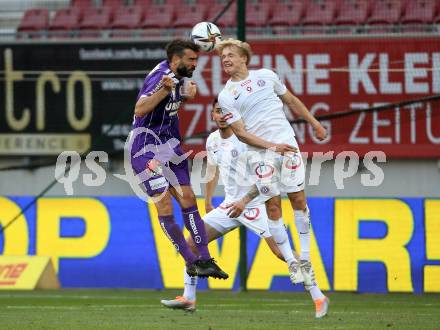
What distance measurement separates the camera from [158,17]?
1867 cm

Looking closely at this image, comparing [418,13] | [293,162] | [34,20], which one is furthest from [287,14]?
[293,162]

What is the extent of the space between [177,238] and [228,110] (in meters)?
1.30

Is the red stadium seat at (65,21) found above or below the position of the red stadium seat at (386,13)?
below

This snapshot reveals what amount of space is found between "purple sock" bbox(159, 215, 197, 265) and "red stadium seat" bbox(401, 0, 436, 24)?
762cm

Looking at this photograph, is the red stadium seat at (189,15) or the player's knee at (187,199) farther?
the red stadium seat at (189,15)

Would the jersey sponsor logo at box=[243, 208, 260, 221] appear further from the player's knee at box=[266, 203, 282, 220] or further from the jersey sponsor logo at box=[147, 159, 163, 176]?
the jersey sponsor logo at box=[147, 159, 163, 176]

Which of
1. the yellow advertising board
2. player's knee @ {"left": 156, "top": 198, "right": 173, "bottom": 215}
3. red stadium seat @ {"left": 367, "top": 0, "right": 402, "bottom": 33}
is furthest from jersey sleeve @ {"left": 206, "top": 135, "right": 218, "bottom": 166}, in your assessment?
red stadium seat @ {"left": 367, "top": 0, "right": 402, "bottom": 33}

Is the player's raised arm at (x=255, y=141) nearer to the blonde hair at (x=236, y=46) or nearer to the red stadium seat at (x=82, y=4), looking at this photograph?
the blonde hair at (x=236, y=46)

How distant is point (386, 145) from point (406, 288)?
8.37ft

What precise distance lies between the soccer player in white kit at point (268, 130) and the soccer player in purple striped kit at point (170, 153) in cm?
45


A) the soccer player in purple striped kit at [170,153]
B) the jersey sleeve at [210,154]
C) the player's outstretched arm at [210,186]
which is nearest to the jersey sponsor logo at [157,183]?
the soccer player in purple striped kit at [170,153]

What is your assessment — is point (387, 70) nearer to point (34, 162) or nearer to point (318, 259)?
point (318, 259)

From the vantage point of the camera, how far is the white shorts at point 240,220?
38.6 ft

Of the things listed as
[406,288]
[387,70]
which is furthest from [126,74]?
[406,288]
